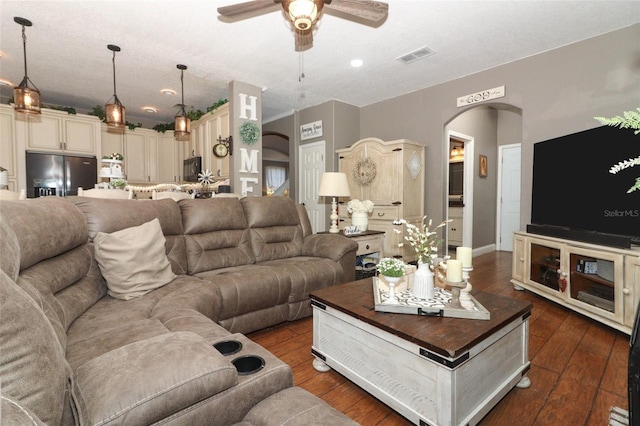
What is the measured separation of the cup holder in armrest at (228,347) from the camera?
1.13 meters

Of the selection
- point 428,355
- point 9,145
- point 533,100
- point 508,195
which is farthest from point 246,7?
point 508,195

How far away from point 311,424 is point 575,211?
320cm

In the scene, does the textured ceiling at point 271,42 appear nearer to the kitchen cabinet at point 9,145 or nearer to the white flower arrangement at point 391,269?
the kitchen cabinet at point 9,145

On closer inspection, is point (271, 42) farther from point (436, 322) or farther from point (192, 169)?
point (436, 322)

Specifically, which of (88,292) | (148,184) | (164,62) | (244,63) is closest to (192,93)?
(164,62)

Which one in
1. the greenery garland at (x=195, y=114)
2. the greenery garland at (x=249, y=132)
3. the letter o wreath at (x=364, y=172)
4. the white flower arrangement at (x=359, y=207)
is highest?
the greenery garland at (x=195, y=114)

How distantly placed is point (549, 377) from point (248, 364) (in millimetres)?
1804

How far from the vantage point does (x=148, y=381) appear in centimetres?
80

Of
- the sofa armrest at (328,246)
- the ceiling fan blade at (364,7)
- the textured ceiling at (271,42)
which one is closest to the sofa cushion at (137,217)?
the sofa armrest at (328,246)

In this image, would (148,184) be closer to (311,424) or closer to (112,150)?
(112,150)

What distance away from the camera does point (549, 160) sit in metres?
3.19

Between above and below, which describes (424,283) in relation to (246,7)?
below

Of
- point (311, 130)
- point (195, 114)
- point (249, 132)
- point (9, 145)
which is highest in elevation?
point (195, 114)

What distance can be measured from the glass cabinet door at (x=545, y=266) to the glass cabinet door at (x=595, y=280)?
134 mm
